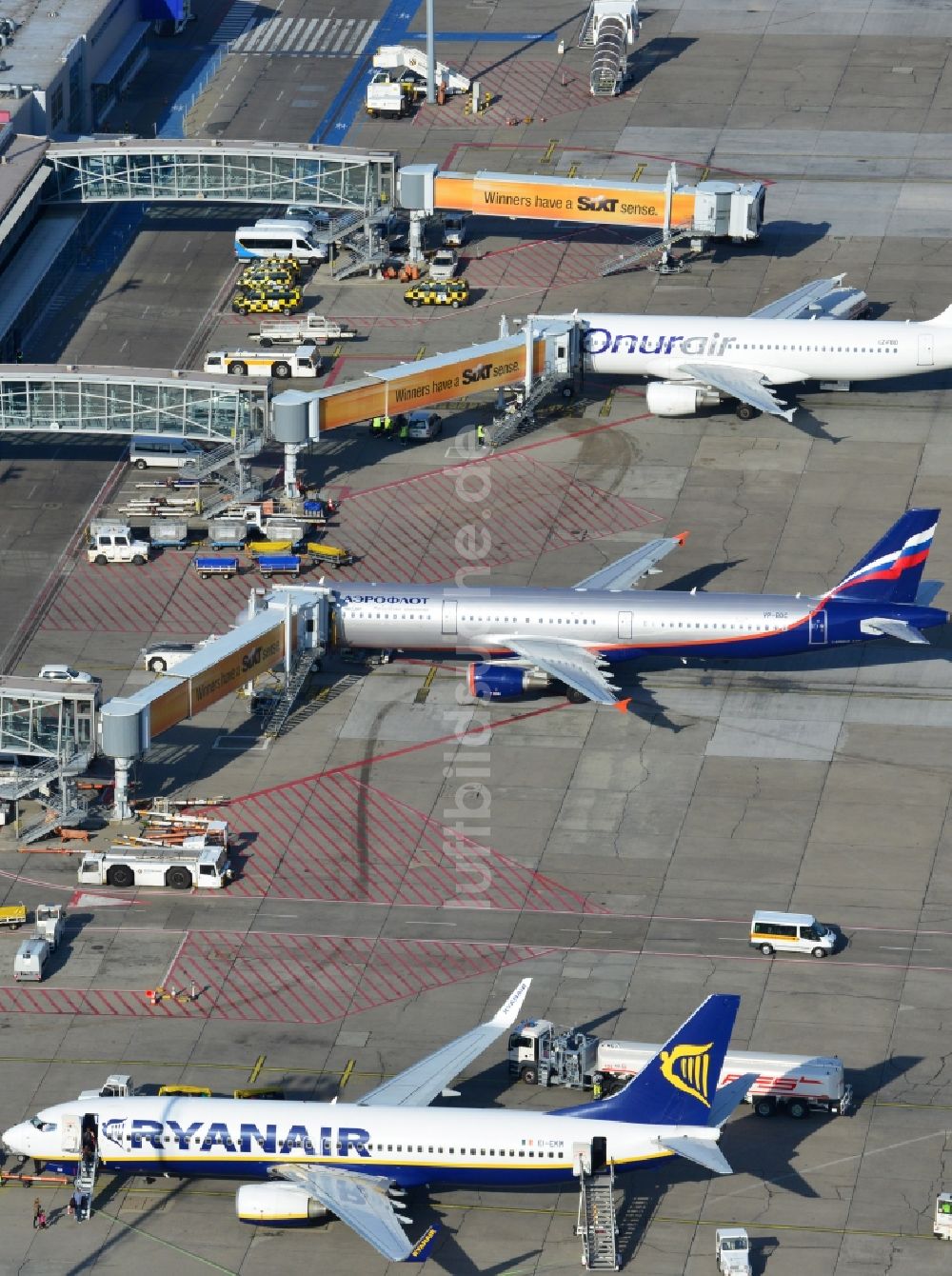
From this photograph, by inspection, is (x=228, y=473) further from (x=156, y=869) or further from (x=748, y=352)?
(x=156, y=869)

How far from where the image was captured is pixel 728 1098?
10350 cm

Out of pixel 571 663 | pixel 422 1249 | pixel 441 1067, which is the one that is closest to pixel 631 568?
pixel 571 663

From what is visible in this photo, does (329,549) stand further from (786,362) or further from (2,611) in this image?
(786,362)

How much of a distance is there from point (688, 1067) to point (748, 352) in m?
70.0

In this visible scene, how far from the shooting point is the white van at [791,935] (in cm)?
11875

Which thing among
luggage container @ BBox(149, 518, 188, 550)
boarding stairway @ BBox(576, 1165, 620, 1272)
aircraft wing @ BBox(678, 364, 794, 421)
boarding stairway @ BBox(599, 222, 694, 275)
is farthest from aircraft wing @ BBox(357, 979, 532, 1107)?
boarding stairway @ BBox(599, 222, 694, 275)

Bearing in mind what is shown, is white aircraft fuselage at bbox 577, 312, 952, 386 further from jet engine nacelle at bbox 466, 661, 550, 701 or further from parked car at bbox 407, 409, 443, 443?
jet engine nacelle at bbox 466, 661, 550, 701

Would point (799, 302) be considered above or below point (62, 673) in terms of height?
above

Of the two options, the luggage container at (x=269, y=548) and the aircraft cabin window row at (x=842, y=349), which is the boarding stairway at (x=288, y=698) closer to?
the luggage container at (x=269, y=548)

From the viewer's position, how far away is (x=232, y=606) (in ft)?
481

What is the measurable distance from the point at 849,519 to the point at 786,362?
44.5 ft

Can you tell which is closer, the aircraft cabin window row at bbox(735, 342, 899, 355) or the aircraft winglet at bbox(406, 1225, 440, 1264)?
the aircraft winglet at bbox(406, 1225, 440, 1264)

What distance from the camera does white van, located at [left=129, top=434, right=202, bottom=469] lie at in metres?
160

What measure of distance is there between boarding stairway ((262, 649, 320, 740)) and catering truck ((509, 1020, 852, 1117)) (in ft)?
93.1
